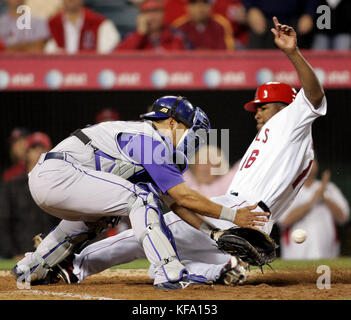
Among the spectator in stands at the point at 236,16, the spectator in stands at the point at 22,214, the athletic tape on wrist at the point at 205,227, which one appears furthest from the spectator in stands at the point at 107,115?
the athletic tape on wrist at the point at 205,227

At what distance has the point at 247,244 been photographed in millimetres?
3855

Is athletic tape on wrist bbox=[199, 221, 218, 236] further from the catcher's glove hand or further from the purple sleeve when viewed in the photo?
the purple sleeve

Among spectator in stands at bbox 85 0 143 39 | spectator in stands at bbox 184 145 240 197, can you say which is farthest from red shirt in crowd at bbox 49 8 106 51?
spectator in stands at bbox 184 145 240 197

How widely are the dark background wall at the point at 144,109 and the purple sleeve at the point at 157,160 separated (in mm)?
3585

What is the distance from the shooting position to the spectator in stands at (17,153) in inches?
292

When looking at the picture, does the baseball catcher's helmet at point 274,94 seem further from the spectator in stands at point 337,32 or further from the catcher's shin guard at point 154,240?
the spectator in stands at point 337,32

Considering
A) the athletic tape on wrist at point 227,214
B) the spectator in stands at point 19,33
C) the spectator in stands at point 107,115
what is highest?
the spectator in stands at point 19,33

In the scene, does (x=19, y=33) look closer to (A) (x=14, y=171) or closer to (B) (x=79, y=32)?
(B) (x=79, y=32)

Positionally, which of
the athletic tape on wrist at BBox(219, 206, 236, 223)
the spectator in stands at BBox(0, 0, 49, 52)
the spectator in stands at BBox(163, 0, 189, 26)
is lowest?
the athletic tape on wrist at BBox(219, 206, 236, 223)

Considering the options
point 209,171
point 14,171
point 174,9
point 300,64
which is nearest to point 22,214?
point 14,171

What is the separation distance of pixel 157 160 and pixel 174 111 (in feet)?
1.45

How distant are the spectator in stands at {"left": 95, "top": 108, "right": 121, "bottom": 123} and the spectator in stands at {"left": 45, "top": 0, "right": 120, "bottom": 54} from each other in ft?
2.75

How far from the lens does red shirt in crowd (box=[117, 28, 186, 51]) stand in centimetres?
773

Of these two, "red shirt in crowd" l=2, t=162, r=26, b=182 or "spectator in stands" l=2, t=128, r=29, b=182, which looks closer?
"spectator in stands" l=2, t=128, r=29, b=182
